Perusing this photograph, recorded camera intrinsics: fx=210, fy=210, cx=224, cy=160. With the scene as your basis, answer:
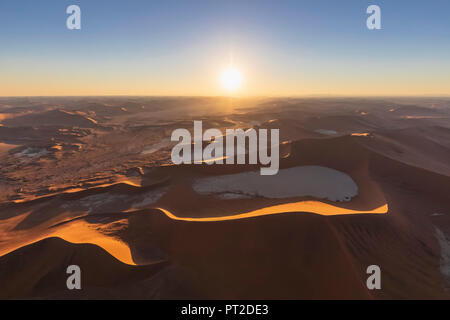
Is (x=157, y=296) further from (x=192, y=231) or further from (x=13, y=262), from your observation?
(x=13, y=262)

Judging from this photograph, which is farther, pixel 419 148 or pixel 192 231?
pixel 419 148

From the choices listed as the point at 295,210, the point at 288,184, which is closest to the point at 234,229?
the point at 295,210

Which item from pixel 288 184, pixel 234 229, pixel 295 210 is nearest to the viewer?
pixel 234 229

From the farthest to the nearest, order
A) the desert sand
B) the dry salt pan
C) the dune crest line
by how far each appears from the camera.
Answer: the dry salt pan
the dune crest line
the desert sand

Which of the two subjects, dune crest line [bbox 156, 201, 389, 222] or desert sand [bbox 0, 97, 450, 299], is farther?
dune crest line [bbox 156, 201, 389, 222]

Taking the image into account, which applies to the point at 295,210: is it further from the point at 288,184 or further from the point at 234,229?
the point at 288,184

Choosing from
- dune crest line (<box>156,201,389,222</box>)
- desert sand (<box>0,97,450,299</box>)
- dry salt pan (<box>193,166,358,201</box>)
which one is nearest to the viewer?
desert sand (<box>0,97,450,299</box>)

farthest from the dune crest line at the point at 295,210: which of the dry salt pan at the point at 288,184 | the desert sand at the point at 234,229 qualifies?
the dry salt pan at the point at 288,184

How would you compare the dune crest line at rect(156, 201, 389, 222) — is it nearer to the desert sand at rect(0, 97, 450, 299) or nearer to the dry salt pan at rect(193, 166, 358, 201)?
the desert sand at rect(0, 97, 450, 299)

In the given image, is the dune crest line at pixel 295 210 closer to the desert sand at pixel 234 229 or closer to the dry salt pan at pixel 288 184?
the desert sand at pixel 234 229

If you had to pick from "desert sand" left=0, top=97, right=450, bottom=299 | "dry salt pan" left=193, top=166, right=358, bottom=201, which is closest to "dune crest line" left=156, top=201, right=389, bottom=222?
"desert sand" left=0, top=97, right=450, bottom=299
